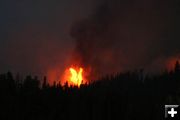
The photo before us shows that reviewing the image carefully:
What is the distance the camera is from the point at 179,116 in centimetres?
4262

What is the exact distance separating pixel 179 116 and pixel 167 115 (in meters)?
1.28

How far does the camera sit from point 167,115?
4350 cm

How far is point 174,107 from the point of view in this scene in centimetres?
4409

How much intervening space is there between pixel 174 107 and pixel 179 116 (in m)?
1.62

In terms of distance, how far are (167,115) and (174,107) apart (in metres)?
1.17
